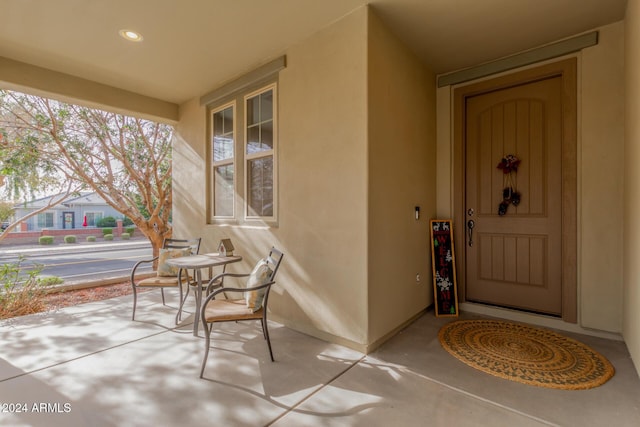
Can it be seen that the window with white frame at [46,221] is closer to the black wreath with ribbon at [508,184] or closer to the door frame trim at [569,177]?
the black wreath with ribbon at [508,184]

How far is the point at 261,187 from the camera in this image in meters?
3.67

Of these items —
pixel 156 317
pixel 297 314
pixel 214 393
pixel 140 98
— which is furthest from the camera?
pixel 140 98

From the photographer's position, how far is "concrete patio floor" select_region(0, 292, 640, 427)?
173cm

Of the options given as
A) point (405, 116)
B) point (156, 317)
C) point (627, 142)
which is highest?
point (405, 116)

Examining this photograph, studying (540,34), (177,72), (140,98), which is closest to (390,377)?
(540,34)

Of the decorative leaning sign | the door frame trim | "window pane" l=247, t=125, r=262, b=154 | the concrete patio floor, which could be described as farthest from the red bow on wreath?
"window pane" l=247, t=125, r=262, b=154

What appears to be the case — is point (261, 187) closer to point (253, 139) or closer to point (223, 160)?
point (253, 139)

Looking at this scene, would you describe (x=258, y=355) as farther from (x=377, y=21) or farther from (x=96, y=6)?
(x=96, y=6)

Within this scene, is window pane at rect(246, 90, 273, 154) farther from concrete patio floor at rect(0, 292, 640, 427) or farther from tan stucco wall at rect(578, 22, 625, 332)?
tan stucco wall at rect(578, 22, 625, 332)

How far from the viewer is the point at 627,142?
252cm

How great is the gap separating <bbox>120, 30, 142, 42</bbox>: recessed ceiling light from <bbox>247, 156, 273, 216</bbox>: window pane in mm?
1672

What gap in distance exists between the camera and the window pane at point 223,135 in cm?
413

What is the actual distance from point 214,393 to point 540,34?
422 cm

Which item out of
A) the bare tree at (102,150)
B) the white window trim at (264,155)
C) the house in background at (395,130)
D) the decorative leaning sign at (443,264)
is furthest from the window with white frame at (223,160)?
the decorative leaning sign at (443,264)
